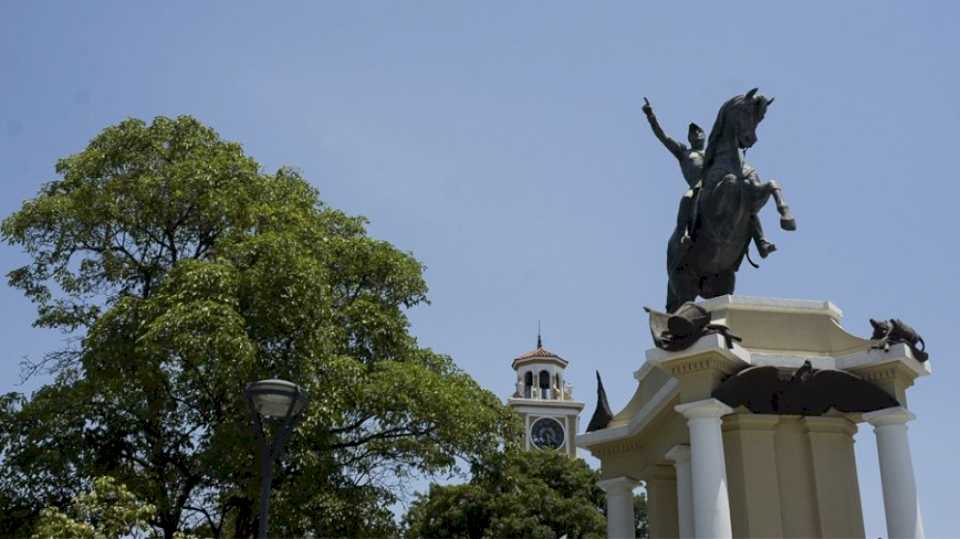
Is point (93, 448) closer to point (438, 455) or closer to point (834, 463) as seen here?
point (438, 455)

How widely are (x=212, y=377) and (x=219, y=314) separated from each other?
125 cm

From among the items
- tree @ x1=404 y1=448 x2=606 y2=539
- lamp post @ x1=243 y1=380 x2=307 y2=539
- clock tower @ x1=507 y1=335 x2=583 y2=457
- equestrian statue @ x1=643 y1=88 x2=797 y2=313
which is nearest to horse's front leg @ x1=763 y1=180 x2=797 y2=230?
equestrian statue @ x1=643 y1=88 x2=797 y2=313

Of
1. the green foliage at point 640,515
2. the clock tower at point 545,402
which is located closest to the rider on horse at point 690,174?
the green foliage at point 640,515

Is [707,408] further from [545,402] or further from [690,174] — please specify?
[545,402]

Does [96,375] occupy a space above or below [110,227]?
below

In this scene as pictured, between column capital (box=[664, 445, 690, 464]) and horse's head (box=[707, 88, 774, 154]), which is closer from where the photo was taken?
column capital (box=[664, 445, 690, 464])

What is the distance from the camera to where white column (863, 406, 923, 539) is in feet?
36.7

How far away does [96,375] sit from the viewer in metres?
17.6

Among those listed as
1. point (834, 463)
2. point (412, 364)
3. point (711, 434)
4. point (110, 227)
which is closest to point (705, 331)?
point (711, 434)

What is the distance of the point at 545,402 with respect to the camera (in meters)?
84.7

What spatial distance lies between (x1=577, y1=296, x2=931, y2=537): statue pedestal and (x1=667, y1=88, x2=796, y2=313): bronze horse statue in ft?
3.73

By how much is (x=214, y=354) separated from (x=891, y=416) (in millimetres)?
10190

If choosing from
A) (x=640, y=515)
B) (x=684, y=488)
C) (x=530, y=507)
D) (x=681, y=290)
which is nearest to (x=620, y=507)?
(x=684, y=488)

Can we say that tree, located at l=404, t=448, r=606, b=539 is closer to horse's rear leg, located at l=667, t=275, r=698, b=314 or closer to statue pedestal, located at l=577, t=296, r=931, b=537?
horse's rear leg, located at l=667, t=275, r=698, b=314
